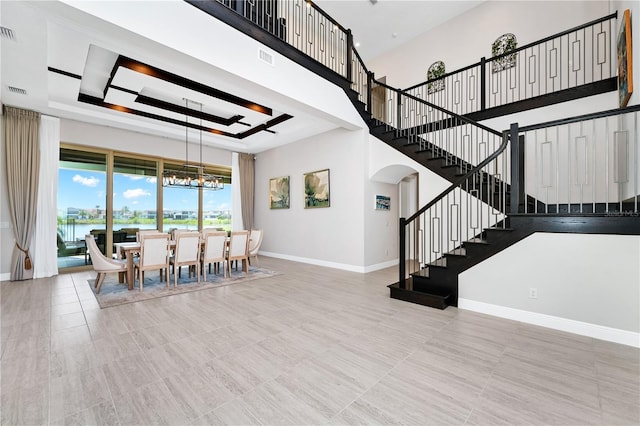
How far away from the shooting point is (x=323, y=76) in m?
5.22

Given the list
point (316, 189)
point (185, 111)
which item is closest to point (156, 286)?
point (185, 111)

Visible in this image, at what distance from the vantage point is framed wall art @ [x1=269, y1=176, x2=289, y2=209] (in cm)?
820

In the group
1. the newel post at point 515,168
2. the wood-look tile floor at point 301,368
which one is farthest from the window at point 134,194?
the newel post at point 515,168

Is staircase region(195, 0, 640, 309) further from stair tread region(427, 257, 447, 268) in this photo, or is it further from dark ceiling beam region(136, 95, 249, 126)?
dark ceiling beam region(136, 95, 249, 126)

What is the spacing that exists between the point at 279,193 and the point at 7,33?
6040 millimetres

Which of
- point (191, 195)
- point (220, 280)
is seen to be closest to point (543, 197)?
point (220, 280)

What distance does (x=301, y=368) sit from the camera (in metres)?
2.31

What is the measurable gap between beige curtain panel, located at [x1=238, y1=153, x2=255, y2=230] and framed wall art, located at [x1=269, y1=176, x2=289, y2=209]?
95 cm

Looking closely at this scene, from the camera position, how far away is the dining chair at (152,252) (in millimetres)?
4605

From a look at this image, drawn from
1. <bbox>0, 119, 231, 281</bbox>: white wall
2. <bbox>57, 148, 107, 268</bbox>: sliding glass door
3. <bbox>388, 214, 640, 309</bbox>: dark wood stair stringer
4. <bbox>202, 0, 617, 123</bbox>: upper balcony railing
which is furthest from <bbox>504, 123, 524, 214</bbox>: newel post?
<bbox>57, 148, 107, 268</bbox>: sliding glass door

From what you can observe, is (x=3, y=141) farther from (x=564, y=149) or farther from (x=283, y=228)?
(x=564, y=149)

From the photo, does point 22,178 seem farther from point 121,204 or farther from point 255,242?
point 255,242

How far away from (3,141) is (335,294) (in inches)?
281

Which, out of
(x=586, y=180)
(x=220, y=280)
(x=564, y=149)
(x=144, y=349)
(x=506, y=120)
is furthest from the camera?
(x=220, y=280)
